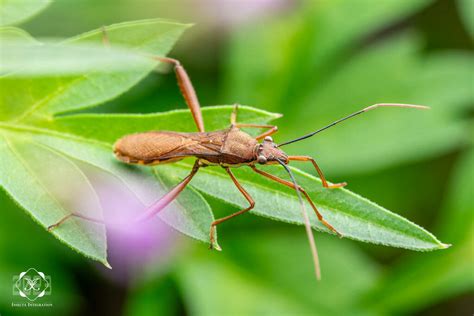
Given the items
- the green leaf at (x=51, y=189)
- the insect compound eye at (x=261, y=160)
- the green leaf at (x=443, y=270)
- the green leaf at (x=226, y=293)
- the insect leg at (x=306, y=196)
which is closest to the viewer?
the green leaf at (x=51, y=189)

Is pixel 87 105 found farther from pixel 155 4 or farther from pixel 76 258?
pixel 155 4

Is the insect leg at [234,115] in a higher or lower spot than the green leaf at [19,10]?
higher

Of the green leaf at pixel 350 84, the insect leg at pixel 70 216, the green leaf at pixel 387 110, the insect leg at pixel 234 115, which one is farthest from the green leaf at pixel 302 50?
the insect leg at pixel 70 216

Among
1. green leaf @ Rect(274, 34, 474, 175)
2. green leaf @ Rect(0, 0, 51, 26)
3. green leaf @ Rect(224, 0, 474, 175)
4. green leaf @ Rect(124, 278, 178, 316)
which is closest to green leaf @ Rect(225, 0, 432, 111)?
green leaf @ Rect(224, 0, 474, 175)

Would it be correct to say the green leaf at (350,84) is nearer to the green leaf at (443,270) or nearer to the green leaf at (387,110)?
the green leaf at (387,110)

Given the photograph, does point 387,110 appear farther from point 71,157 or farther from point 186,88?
point 71,157

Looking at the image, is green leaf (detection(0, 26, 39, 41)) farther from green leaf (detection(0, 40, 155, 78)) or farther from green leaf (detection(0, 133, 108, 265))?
green leaf (detection(0, 133, 108, 265))

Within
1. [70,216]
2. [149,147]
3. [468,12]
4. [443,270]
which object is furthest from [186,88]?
[468,12]
